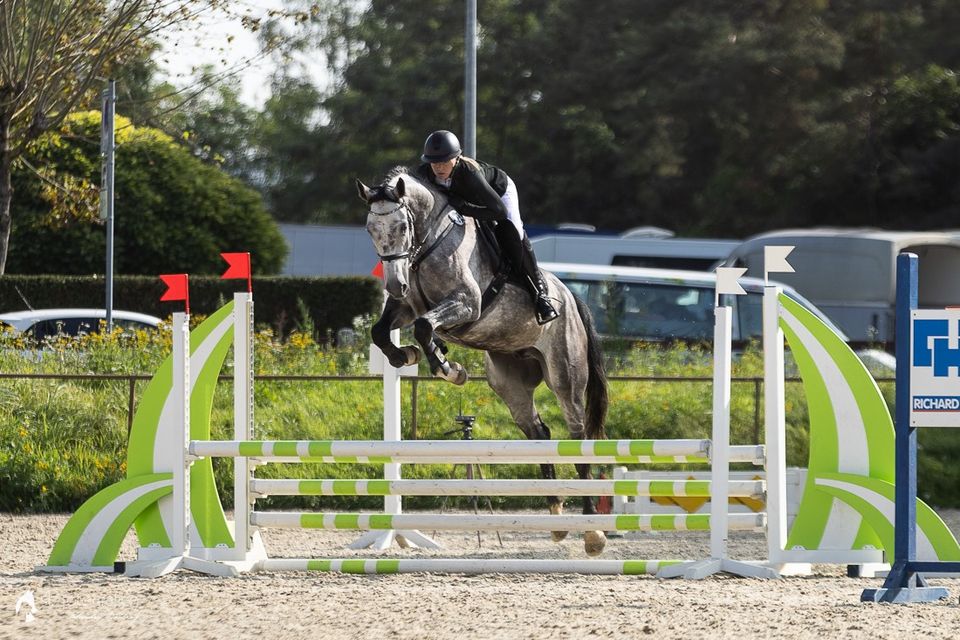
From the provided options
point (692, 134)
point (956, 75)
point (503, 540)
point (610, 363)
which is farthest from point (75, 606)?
point (692, 134)

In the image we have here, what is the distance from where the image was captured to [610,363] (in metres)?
12.4

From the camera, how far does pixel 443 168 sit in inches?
243

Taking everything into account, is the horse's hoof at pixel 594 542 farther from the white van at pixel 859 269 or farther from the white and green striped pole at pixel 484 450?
the white van at pixel 859 269

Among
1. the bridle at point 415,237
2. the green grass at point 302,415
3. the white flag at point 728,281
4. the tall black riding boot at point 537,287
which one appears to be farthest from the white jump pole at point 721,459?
the green grass at point 302,415

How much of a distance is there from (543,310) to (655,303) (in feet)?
25.3

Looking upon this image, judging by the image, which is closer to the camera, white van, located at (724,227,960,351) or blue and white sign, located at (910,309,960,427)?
blue and white sign, located at (910,309,960,427)

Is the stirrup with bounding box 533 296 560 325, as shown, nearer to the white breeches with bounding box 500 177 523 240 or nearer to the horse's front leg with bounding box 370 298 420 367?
the white breeches with bounding box 500 177 523 240

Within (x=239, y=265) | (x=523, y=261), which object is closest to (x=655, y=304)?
(x=523, y=261)

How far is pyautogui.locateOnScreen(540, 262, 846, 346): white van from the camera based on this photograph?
44.9 feet

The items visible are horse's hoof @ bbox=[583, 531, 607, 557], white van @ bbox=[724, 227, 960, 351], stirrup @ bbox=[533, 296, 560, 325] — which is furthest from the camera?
white van @ bbox=[724, 227, 960, 351]

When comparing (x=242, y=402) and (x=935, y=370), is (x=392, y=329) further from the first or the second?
(x=935, y=370)

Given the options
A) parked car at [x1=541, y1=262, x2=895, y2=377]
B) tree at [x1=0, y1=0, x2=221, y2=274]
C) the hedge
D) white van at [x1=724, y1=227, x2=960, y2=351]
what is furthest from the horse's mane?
white van at [x1=724, y1=227, x2=960, y2=351]

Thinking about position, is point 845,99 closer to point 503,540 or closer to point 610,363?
point 610,363

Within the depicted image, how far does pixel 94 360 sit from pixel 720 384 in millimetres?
6622
